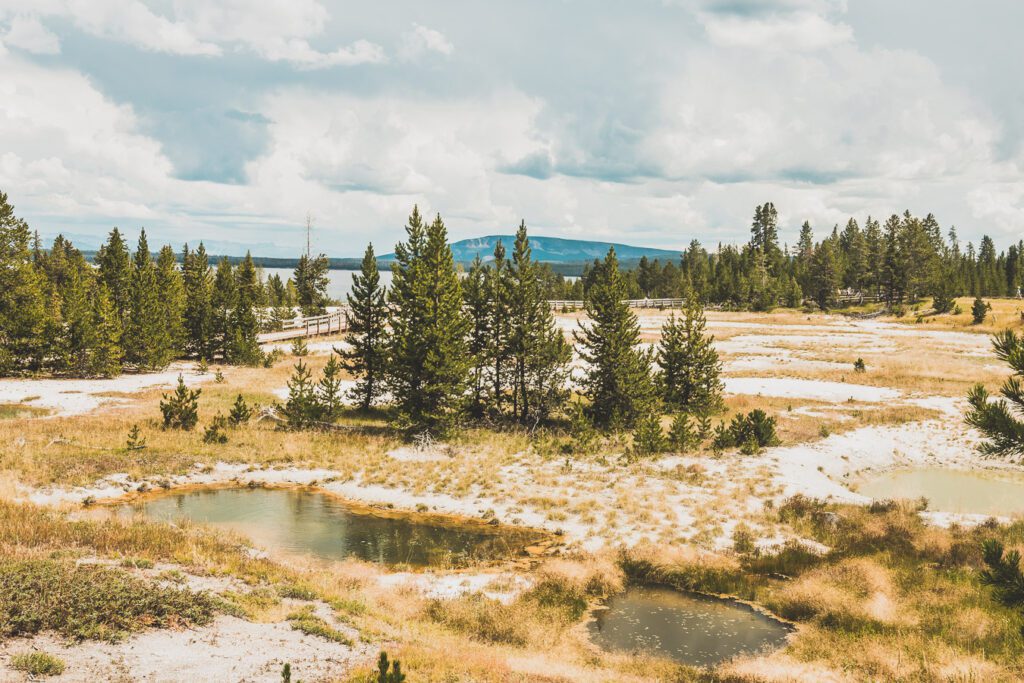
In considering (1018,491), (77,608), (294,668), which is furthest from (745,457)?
(77,608)

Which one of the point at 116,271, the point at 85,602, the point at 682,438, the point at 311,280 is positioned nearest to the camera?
the point at 85,602

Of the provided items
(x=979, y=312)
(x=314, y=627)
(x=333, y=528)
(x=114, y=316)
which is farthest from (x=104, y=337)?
A: (x=979, y=312)

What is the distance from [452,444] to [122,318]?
107ft

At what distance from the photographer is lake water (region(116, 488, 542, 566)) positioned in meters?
17.9

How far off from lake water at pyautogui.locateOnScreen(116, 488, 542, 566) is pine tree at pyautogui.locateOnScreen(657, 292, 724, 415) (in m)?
17.8

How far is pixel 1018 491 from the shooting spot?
24.4 metres

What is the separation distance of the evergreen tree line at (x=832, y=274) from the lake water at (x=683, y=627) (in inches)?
3550

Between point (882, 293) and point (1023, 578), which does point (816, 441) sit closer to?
point (1023, 578)

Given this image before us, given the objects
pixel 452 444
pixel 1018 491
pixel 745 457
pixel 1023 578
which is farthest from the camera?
pixel 452 444

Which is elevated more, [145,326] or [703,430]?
[145,326]

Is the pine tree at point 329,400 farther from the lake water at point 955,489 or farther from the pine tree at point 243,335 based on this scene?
the lake water at point 955,489

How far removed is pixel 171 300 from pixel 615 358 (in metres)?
37.6

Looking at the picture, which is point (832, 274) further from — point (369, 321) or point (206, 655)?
point (206, 655)

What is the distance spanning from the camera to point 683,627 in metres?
14.0
